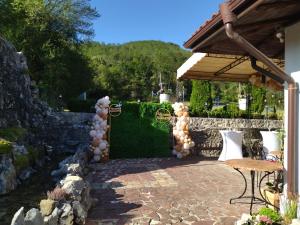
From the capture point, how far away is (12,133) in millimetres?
9555

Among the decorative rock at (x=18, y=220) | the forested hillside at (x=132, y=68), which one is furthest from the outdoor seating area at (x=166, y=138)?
the forested hillside at (x=132, y=68)

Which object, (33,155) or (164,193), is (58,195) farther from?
(33,155)

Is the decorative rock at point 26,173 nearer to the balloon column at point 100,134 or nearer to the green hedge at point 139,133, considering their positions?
the balloon column at point 100,134

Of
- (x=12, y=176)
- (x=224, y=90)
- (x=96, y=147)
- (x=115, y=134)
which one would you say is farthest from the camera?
(x=224, y=90)

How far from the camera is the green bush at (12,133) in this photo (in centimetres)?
906

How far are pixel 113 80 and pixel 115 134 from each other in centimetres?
2994

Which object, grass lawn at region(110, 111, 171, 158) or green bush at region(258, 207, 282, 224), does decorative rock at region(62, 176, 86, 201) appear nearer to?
green bush at region(258, 207, 282, 224)

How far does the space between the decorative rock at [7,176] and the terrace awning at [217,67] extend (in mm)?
4693

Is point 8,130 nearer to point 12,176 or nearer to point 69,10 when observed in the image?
point 12,176

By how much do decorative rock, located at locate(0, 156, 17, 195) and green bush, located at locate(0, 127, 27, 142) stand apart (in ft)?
4.84

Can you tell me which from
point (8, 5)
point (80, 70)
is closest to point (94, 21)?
point (80, 70)

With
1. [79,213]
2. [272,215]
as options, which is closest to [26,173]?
[79,213]

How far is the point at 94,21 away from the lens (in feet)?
92.9

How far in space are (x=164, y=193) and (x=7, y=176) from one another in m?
3.47
